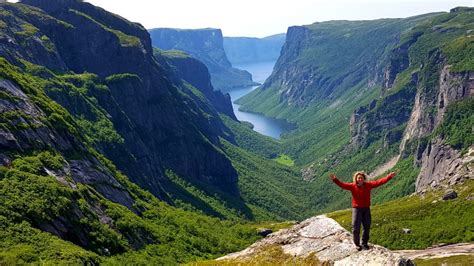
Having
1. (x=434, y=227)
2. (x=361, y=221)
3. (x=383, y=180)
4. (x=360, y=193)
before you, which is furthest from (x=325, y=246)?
(x=434, y=227)

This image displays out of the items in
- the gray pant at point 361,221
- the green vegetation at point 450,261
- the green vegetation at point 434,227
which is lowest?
the green vegetation at point 434,227

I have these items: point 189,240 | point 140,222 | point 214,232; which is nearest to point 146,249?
point 140,222

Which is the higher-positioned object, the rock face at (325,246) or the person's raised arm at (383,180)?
the person's raised arm at (383,180)

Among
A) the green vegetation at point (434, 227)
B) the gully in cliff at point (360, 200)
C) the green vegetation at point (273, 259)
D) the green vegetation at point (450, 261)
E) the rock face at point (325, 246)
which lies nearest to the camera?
the rock face at point (325, 246)

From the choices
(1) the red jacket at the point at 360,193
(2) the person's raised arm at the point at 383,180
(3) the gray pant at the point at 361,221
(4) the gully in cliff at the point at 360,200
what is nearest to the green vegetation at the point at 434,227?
(3) the gray pant at the point at 361,221

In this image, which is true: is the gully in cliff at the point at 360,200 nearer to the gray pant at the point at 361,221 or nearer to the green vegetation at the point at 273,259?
the gray pant at the point at 361,221

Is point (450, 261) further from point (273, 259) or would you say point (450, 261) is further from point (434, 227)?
point (273, 259)

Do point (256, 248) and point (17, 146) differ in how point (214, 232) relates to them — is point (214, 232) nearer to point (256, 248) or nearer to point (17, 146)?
point (17, 146)

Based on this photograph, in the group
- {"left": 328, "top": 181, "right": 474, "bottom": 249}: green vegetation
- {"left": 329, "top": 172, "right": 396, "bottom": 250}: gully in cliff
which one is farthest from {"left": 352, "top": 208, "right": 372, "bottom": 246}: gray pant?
{"left": 328, "top": 181, "right": 474, "bottom": 249}: green vegetation
